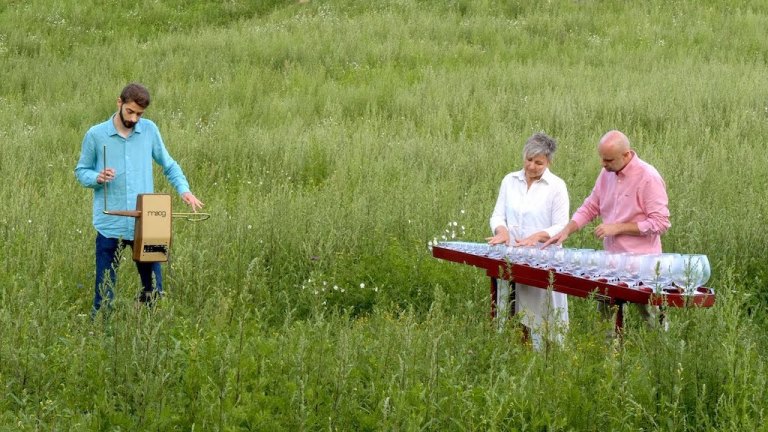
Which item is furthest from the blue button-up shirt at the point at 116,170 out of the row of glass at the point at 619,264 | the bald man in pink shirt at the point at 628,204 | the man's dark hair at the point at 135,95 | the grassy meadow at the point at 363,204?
the bald man in pink shirt at the point at 628,204

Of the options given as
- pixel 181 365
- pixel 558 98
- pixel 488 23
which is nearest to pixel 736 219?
pixel 181 365

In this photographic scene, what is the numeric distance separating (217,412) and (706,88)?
37.4 feet

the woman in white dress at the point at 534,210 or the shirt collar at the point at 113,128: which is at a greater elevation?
the shirt collar at the point at 113,128

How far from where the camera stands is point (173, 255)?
7996mm

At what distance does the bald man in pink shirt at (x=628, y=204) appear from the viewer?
6.27 m

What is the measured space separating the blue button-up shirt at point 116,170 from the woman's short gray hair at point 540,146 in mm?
2257

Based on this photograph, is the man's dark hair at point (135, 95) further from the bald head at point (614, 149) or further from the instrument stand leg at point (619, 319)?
the instrument stand leg at point (619, 319)

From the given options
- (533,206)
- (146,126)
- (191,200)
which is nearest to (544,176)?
(533,206)

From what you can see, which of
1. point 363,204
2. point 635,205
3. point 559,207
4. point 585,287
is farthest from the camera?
point 363,204

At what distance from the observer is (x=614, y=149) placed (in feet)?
20.6

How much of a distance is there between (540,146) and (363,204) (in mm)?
2764

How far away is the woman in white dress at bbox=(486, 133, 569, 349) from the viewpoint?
642cm

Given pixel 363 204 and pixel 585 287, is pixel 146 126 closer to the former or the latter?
pixel 363 204

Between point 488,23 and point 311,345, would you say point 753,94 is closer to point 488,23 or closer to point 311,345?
Answer: point 488,23
